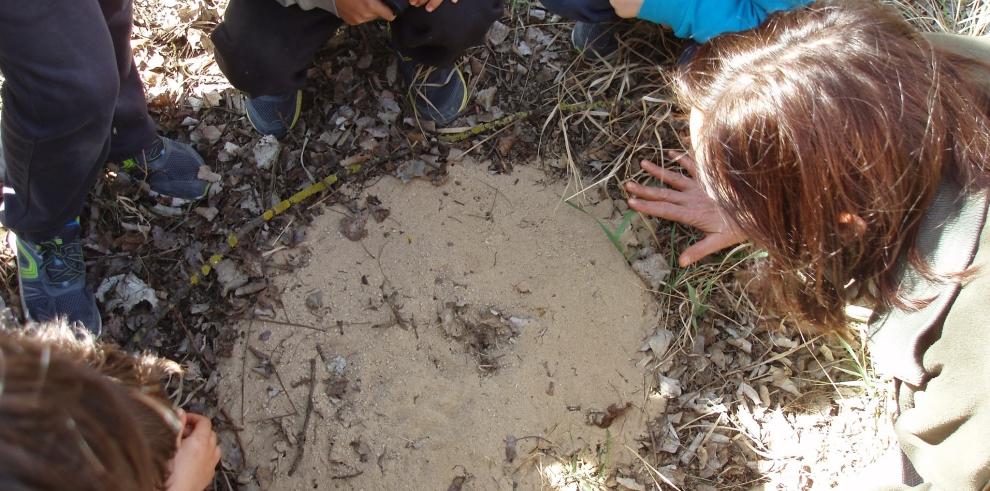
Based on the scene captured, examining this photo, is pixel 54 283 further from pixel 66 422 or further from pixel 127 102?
pixel 66 422

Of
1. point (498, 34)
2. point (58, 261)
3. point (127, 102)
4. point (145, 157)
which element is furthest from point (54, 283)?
point (498, 34)

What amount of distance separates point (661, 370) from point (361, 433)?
2.84ft

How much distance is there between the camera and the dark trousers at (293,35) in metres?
1.90

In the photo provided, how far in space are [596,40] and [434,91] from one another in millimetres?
588

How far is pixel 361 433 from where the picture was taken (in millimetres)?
1912

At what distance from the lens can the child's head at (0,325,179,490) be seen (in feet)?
3.03

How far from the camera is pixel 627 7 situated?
2092mm

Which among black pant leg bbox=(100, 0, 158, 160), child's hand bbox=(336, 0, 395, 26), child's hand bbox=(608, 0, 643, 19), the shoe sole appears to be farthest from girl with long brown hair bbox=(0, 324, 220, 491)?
child's hand bbox=(608, 0, 643, 19)

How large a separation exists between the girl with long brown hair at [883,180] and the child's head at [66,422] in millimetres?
1221

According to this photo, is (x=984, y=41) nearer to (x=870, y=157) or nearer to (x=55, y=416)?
(x=870, y=157)

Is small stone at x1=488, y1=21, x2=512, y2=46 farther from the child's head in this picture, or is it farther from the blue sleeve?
the child's head

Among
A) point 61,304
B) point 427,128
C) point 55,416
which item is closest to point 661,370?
point 427,128

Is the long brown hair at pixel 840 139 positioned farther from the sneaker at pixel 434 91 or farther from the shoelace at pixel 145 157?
the shoelace at pixel 145 157

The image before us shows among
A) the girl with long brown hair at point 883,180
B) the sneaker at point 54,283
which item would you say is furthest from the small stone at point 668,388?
the sneaker at point 54,283
